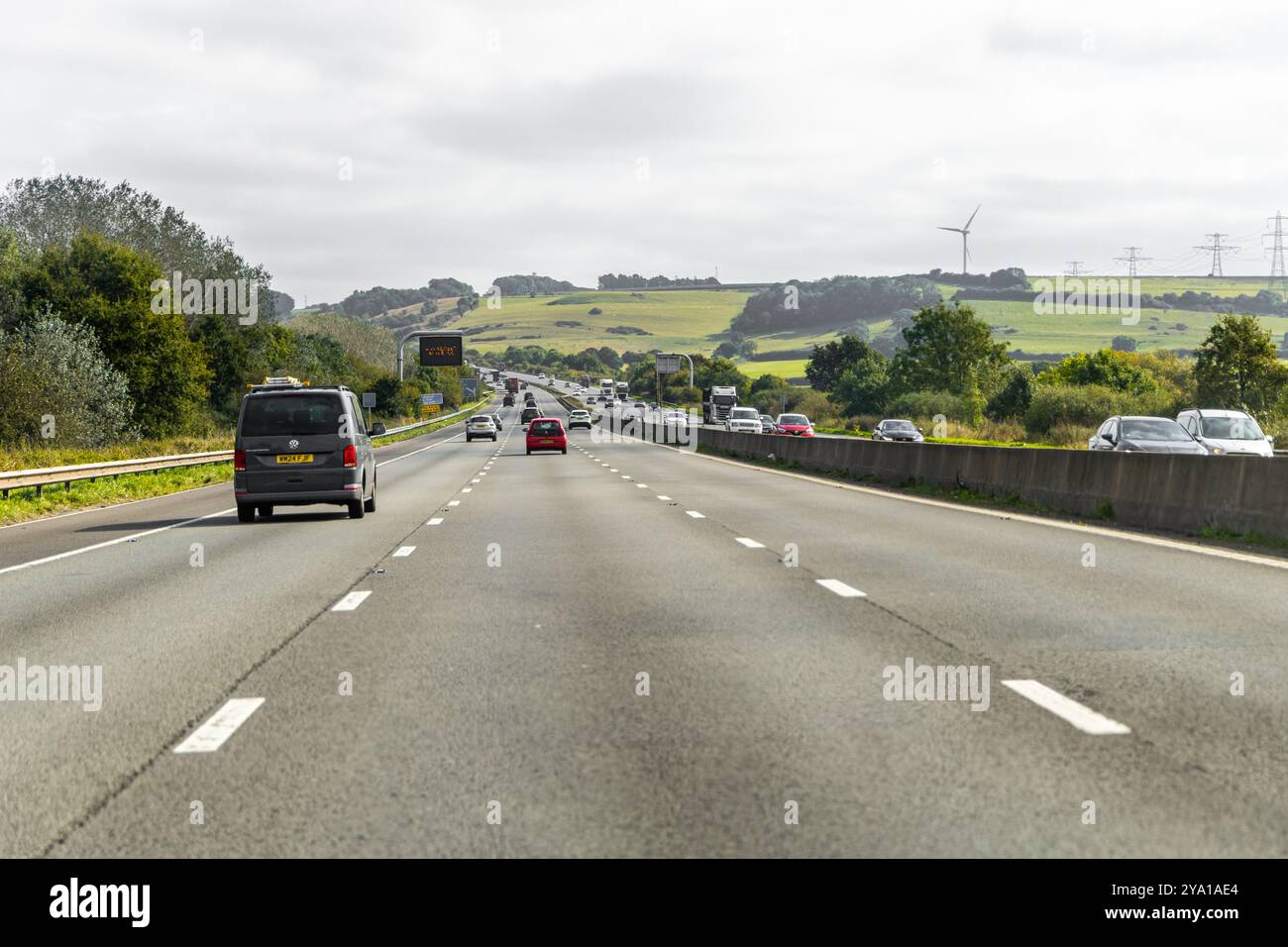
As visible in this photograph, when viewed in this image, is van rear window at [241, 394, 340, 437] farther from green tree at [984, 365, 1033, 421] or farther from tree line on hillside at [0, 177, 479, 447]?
green tree at [984, 365, 1033, 421]

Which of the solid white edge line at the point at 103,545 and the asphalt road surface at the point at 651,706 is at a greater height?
the asphalt road surface at the point at 651,706

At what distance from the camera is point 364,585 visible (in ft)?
40.1

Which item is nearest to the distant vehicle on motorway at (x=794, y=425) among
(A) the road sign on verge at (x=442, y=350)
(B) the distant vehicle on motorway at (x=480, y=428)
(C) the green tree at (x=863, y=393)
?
(B) the distant vehicle on motorway at (x=480, y=428)

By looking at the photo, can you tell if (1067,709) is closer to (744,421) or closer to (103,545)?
(103,545)

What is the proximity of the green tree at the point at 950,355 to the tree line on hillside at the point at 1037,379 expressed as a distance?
0.09 metres

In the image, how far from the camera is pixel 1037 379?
371 ft

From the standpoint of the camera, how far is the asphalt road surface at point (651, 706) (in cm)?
479

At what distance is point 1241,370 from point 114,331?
6280cm

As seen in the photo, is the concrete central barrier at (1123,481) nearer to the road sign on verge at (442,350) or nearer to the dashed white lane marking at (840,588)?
the dashed white lane marking at (840,588)

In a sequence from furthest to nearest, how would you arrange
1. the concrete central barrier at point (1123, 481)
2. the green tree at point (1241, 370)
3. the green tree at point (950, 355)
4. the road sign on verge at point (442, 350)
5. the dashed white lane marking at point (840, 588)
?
the green tree at point (950, 355) < the road sign on verge at point (442, 350) < the green tree at point (1241, 370) < the concrete central barrier at point (1123, 481) < the dashed white lane marking at point (840, 588)

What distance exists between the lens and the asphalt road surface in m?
4.79

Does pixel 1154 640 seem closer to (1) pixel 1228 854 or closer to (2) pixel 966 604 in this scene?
(2) pixel 966 604
